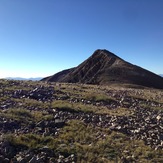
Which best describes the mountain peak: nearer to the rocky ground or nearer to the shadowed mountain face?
the shadowed mountain face

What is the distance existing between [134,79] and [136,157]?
67.6 metres

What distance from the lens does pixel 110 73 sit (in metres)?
83.7

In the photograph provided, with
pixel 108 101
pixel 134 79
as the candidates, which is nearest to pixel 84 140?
pixel 108 101

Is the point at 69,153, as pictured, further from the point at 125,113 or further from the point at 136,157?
the point at 125,113

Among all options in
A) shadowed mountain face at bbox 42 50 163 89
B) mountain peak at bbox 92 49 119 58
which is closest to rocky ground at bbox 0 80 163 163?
shadowed mountain face at bbox 42 50 163 89

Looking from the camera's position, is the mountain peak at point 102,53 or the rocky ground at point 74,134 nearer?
the rocky ground at point 74,134

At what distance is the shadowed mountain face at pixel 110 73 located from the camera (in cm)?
7706

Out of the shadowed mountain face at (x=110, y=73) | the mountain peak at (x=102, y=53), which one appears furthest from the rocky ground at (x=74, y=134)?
the mountain peak at (x=102, y=53)

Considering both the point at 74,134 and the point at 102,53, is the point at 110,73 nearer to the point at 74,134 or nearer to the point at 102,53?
the point at 102,53

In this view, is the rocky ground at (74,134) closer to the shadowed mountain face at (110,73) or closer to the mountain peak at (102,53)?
the shadowed mountain face at (110,73)

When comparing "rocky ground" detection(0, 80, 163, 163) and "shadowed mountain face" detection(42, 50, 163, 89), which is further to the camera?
"shadowed mountain face" detection(42, 50, 163, 89)

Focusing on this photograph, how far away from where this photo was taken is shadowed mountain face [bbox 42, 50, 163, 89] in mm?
77062

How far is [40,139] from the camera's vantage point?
42.2 ft

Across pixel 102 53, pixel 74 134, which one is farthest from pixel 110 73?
pixel 74 134
